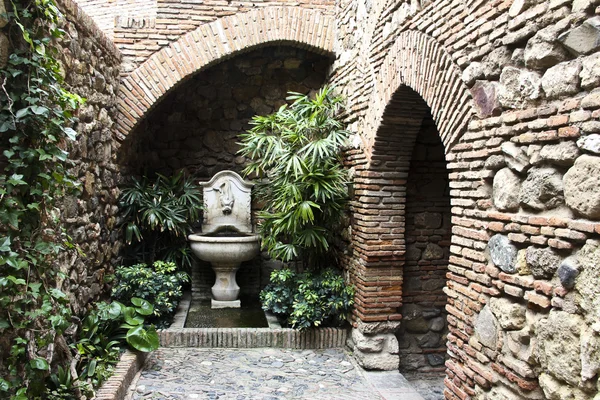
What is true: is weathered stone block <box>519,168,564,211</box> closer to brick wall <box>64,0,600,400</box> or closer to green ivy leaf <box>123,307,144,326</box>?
brick wall <box>64,0,600,400</box>

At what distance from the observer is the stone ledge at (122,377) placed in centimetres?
358

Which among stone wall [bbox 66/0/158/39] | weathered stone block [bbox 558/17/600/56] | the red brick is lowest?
the red brick

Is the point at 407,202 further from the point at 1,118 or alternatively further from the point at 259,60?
the point at 1,118

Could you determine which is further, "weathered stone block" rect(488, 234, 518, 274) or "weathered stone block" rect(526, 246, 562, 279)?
"weathered stone block" rect(488, 234, 518, 274)

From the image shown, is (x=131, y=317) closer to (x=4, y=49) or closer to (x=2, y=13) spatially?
(x=4, y=49)

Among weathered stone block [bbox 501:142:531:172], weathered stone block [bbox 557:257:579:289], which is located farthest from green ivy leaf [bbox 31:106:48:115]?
weathered stone block [bbox 557:257:579:289]

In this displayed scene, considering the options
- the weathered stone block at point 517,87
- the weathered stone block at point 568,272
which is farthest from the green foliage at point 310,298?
the weathered stone block at point 568,272

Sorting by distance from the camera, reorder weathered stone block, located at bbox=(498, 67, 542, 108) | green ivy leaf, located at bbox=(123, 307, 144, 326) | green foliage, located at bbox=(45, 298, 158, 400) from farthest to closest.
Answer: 1. green ivy leaf, located at bbox=(123, 307, 144, 326)
2. green foliage, located at bbox=(45, 298, 158, 400)
3. weathered stone block, located at bbox=(498, 67, 542, 108)

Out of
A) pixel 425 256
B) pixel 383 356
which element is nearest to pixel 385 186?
pixel 425 256

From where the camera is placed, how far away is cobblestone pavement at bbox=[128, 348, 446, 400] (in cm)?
416

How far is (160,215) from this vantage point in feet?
19.7

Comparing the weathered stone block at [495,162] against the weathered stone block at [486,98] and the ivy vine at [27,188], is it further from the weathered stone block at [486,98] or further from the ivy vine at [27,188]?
the ivy vine at [27,188]

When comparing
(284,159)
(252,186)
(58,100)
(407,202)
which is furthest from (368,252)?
(58,100)

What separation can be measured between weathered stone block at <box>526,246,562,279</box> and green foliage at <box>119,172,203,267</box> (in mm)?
4435
